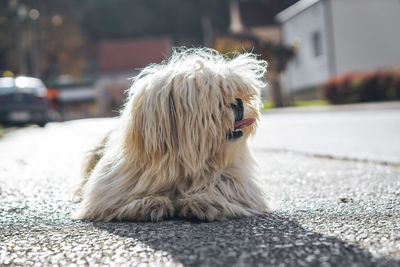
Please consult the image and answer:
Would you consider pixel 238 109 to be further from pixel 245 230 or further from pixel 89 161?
pixel 89 161

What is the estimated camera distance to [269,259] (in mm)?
2172

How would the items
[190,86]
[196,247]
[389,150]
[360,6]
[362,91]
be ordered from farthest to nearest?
1. [360,6]
2. [362,91]
3. [389,150]
4. [190,86]
5. [196,247]

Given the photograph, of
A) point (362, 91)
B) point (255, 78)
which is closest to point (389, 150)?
point (255, 78)

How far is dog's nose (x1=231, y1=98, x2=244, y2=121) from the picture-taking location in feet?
10.2

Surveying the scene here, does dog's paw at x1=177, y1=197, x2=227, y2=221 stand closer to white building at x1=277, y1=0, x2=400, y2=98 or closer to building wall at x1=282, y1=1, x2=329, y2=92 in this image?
white building at x1=277, y1=0, x2=400, y2=98

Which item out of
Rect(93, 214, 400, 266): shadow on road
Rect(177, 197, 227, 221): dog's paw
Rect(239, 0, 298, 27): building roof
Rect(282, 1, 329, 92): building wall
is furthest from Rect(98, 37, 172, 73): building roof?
Rect(93, 214, 400, 266): shadow on road

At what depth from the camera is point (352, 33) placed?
27.1 metres

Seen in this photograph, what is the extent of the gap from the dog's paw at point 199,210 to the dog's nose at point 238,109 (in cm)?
54

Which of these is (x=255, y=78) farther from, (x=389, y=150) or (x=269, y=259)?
(x=389, y=150)

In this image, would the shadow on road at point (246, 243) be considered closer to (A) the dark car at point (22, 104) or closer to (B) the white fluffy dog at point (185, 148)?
(B) the white fluffy dog at point (185, 148)

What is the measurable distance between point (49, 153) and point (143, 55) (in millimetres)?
40694

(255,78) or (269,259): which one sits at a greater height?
(255,78)

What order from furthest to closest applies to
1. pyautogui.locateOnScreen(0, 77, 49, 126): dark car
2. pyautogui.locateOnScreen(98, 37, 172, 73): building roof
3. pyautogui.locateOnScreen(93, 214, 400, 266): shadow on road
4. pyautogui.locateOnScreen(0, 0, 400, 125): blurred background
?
pyautogui.locateOnScreen(98, 37, 172, 73): building roof
pyautogui.locateOnScreen(0, 0, 400, 125): blurred background
pyautogui.locateOnScreen(0, 77, 49, 126): dark car
pyautogui.locateOnScreen(93, 214, 400, 266): shadow on road

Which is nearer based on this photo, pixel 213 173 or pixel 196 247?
pixel 196 247
